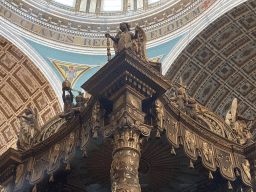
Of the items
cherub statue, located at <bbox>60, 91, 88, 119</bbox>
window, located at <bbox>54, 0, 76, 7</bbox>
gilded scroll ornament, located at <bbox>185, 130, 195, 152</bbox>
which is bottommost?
gilded scroll ornament, located at <bbox>185, 130, 195, 152</bbox>

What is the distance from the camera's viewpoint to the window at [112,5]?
1484cm

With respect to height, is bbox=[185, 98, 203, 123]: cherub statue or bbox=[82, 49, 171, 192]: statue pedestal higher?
bbox=[185, 98, 203, 123]: cherub statue

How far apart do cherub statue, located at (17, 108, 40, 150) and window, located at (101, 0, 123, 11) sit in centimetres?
887

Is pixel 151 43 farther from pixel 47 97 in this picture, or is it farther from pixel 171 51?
pixel 47 97

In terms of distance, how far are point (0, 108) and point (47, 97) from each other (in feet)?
5.77

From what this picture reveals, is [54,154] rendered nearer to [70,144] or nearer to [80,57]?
[70,144]

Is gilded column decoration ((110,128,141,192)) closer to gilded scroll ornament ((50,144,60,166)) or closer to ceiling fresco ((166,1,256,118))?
gilded scroll ornament ((50,144,60,166))

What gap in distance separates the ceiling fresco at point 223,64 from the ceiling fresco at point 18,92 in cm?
384

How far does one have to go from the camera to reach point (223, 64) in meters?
12.2

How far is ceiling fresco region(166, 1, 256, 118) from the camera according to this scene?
1167 cm

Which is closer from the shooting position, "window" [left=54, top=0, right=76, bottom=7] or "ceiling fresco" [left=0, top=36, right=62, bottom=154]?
"ceiling fresco" [left=0, top=36, right=62, bottom=154]

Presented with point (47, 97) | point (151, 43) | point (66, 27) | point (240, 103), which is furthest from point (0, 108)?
point (240, 103)

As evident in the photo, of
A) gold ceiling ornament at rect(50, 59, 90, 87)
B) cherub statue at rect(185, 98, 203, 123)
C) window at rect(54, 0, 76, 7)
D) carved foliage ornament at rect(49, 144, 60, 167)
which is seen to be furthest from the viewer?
window at rect(54, 0, 76, 7)

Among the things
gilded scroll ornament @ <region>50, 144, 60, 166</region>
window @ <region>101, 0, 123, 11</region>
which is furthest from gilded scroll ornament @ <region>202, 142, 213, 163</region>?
window @ <region>101, 0, 123, 11</region>
